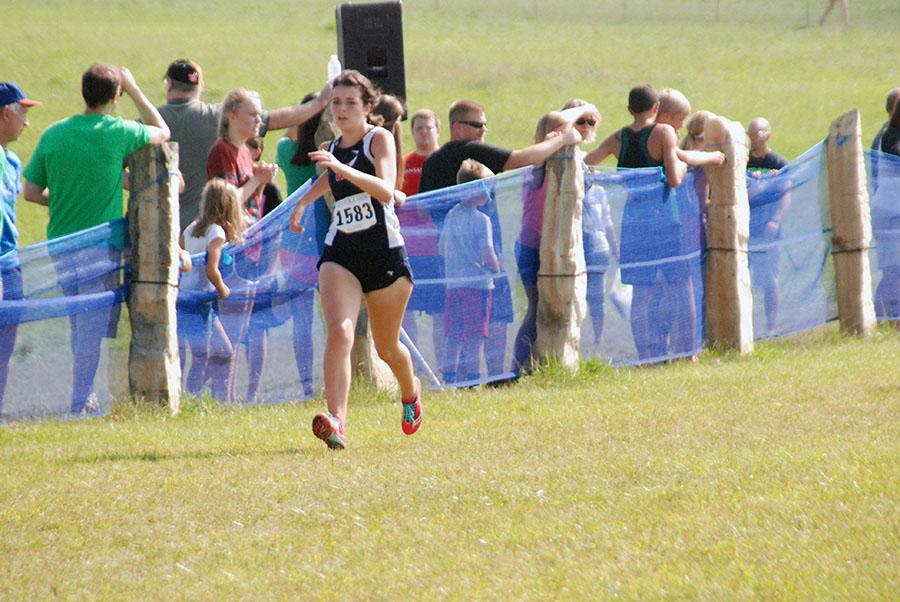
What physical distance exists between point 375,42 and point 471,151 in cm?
124

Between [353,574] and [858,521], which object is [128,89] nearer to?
[353,574]

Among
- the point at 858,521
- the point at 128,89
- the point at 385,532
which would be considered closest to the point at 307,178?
the point at 128,89

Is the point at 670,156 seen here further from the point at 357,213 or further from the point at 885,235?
the point at 357,213

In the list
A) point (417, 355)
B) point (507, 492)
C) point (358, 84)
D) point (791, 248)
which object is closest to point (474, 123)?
point (417, 355)

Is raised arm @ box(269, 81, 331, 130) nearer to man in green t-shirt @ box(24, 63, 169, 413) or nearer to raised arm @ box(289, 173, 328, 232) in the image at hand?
man in green t-shirt @ box(24, 63, 169, 413)

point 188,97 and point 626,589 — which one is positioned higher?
point 188,97

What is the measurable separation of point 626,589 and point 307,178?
19.3ft

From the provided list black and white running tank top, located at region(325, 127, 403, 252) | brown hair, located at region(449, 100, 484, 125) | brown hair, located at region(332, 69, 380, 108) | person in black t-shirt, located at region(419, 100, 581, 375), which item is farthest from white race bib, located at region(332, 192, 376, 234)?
brown hair, located at region(449, 100, 484, 125)

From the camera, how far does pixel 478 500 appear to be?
6664 millimetres

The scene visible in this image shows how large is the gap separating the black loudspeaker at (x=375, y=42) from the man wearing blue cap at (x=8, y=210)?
246cm

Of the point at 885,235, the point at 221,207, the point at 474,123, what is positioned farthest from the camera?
the point at 885,235

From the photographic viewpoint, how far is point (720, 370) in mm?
10867

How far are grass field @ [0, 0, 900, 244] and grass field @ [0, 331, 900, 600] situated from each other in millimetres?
20829

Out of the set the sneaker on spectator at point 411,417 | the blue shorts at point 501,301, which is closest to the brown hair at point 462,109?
the blue shorts at point 501,301
